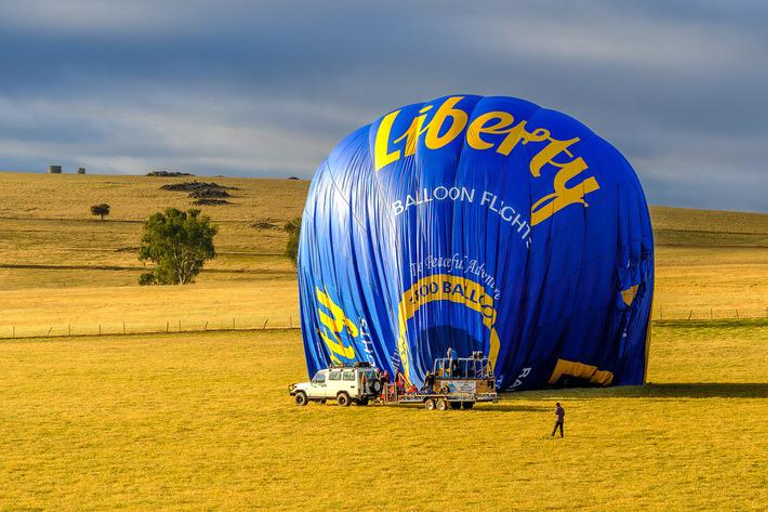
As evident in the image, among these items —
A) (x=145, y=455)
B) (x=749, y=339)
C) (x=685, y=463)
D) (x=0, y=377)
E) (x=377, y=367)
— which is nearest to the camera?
(x=685, y=463)

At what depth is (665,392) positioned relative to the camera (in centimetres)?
4644

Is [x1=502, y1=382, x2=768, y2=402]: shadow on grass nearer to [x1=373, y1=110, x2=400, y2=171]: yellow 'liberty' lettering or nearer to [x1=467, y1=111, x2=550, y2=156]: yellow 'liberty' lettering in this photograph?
[x1=467, y1=111, x2=550, y2=156]: yellow 'liberty' lettering

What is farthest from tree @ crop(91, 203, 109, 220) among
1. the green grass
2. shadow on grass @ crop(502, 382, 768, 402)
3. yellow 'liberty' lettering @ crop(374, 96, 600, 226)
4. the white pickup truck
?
yellow 'liberty' lettering @ crop(374, 96, 600, 226)

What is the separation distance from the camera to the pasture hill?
92.4 ft

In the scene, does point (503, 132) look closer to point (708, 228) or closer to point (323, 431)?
point (323, 431)

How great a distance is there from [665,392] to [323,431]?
1496 centimetres

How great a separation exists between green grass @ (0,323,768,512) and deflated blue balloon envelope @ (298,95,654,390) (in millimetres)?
2152

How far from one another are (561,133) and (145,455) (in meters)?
18.6

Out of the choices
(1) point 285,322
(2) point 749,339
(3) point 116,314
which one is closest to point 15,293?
(3) point 116,314

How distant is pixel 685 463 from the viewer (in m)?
31.7

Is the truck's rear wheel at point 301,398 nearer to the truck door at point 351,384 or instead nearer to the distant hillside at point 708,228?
the truck door at point 351,384

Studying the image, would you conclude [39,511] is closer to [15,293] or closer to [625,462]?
[625,462]

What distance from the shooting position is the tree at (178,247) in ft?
446

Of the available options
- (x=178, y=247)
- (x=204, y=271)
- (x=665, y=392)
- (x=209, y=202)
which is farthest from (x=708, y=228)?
(x=665, y=392)
